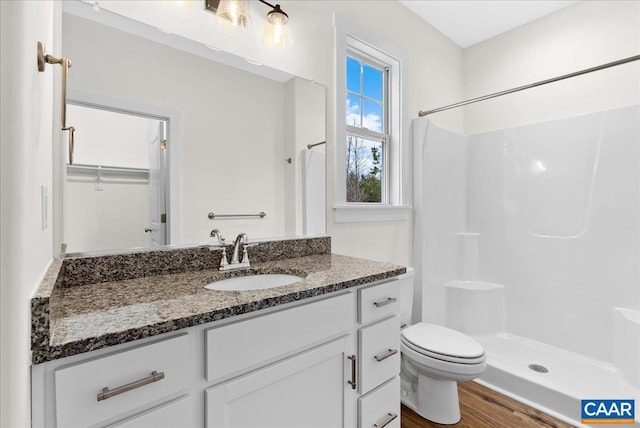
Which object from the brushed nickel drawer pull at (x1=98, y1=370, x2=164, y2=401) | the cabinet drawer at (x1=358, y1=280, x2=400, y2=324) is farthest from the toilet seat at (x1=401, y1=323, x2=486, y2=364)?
the brushed nickel drawer pull at (x1=98, y1=370, x2=164, y2=401)

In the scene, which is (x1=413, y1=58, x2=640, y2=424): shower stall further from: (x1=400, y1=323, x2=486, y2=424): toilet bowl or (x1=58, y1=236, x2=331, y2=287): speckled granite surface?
(x1=58, y1=236, x2=331, y2=287): speckled granite surface

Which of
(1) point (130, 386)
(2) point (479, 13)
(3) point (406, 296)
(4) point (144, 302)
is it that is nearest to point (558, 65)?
(2) point (479, 13)

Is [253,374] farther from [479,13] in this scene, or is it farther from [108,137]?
[479,13]

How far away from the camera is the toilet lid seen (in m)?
1.59

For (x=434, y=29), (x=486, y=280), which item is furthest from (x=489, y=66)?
(x=486, y=280)

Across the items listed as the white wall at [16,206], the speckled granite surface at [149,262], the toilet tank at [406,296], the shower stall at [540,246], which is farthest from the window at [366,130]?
the white wall at [16,206]

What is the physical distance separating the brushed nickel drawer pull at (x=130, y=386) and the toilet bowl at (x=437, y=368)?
136cm

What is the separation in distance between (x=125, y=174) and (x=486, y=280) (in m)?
2.75

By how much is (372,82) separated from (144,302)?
197 cm

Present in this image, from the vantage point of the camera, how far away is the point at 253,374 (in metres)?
0.86

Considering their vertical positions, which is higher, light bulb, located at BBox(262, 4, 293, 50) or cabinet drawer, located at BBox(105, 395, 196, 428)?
light bulb, located at BBox(262, 4, 293, 50)

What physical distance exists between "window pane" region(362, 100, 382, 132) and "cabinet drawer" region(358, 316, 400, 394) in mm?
1327

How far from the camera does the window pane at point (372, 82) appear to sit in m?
2.14

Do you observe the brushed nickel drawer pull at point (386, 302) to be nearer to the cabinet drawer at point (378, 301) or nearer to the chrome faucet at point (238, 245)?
the cabinet drawer at point (378, 301)
